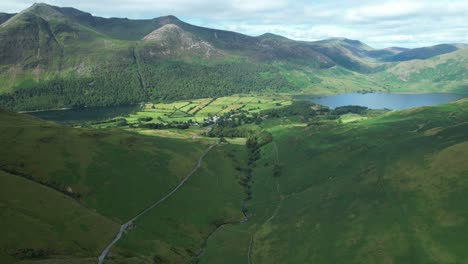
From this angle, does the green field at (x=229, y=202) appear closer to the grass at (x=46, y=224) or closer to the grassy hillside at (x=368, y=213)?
the grass at (x=46, y=224)

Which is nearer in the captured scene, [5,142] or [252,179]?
[5,142]

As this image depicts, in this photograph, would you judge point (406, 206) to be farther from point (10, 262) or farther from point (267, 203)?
point (10, 262)

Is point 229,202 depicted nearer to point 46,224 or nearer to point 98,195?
point 98,195

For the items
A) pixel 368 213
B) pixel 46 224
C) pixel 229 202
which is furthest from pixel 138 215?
pixel 368 213

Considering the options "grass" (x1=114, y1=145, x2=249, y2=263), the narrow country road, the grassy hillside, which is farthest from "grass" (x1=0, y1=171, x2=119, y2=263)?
the grassy hillside

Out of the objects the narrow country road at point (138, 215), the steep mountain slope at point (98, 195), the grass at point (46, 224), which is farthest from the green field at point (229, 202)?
the narrow country road at point (138, 215)

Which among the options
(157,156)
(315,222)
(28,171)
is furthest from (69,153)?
(315,222)

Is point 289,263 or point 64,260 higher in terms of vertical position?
point 64,260

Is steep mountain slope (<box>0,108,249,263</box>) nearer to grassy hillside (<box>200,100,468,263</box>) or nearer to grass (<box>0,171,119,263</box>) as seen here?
grass (<box>0,171,119,263</box>)
